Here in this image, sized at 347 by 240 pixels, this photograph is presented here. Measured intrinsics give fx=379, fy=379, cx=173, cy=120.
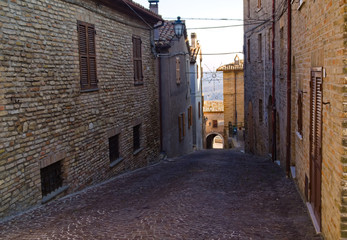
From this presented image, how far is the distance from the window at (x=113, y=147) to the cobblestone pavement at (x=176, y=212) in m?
1.26

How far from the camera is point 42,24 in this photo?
7.71 metres

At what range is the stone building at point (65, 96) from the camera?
266 inches

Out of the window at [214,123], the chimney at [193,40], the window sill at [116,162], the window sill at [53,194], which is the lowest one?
the window at [214,123]

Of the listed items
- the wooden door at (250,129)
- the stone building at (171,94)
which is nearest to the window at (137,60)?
the stone building at (171,94)

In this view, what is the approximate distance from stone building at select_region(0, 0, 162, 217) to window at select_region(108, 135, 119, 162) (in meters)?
0.03

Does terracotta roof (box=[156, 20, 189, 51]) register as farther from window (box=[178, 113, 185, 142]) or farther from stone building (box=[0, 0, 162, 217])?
window (box=[178, 113, 185, 142])

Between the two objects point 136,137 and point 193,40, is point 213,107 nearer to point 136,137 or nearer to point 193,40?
point 193,40

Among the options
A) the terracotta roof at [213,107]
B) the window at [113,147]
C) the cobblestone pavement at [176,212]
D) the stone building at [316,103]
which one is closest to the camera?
the stone building at [316,103]

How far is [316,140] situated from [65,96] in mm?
5460

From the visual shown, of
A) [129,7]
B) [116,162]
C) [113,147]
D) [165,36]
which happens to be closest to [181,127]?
[165,36]

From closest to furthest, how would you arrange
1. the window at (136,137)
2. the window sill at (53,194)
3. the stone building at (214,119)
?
the window sill at (53,194) → the window at (136,137) → the stone building at (214,119)

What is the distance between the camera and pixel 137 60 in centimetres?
1357

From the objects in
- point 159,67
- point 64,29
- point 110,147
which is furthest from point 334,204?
point 159,67

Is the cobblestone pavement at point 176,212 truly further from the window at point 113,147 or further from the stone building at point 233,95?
the stone building at point 233,95
